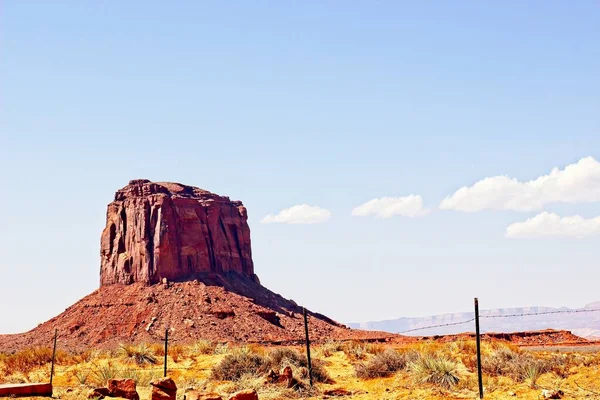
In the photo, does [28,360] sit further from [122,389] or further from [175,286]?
[175,286]

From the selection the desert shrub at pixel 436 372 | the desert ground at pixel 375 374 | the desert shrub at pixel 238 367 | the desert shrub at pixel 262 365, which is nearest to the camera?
the desert ground at pixel 375 374

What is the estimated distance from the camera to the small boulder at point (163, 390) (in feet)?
→ 64.7

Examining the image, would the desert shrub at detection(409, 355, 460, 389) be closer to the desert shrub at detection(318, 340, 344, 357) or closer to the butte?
the desert shrub at detection(318, 340, 344, 357)

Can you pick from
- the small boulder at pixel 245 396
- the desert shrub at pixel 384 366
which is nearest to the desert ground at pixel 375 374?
the desert shrub at pixel 384 366

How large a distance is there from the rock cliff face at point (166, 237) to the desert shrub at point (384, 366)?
51591mm

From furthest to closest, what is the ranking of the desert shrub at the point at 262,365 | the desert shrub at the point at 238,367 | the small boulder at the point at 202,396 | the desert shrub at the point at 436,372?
the desert shrub at the point at 238,367 < the desert shrub at the point at 262,365 < the desert shrub at the point at 436,372 < the small boulder at the point at 202,396

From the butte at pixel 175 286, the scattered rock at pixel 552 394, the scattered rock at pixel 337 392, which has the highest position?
the butte at pixel 175 286

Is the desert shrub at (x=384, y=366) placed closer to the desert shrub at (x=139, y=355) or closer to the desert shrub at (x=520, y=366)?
the desert shrub at (x=520, y=366)

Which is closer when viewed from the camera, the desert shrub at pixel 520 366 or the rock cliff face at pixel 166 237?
the desert shrub at pixel 520 366

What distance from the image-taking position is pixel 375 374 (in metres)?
26.5

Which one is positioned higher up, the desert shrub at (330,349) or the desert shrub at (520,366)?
the desert shrub at (520,366)

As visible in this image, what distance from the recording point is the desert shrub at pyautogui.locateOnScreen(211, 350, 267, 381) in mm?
28047

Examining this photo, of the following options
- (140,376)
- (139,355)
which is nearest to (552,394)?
(140,376)

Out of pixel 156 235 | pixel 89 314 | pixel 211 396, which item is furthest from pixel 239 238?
pixel 211 396
